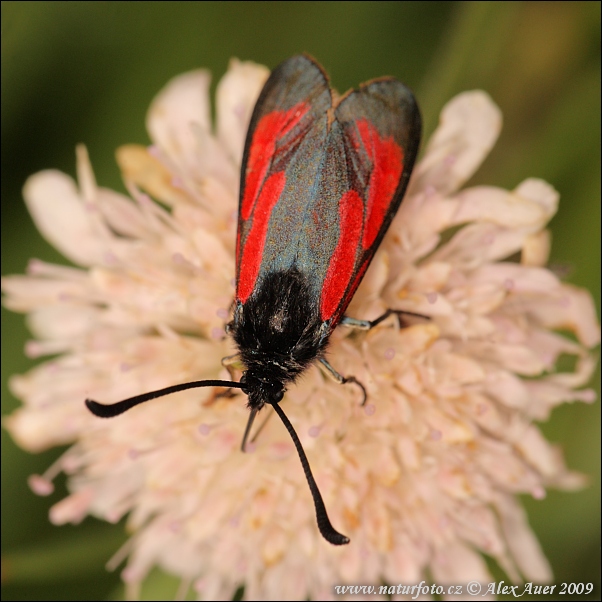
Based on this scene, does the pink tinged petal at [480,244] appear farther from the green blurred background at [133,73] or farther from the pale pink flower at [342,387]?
the green blurred background at [133,73]

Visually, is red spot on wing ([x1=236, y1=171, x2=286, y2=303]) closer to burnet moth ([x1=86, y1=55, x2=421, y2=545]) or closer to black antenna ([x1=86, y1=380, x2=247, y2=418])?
burnet moth ([x1=86, y1=55, x2=421, y2=545])

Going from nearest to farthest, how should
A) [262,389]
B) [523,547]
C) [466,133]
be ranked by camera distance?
[262,389] < [466,133] < [523,547]

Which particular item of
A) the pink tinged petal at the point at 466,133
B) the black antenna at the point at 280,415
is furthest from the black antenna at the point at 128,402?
the pink tinged petal at the point at 466,133

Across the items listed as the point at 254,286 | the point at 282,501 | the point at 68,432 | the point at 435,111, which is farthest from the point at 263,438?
the point at 435,111

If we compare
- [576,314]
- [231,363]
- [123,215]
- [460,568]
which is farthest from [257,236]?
[460,568]

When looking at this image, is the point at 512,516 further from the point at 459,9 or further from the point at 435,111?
the point at 459,9

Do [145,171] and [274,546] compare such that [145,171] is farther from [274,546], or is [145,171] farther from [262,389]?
[274,546]

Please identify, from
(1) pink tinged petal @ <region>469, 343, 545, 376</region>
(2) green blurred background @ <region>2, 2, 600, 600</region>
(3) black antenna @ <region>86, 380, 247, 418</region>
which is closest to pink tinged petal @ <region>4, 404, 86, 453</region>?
(2) green blurred background @ <region>2, 2, 600, 600</region>
